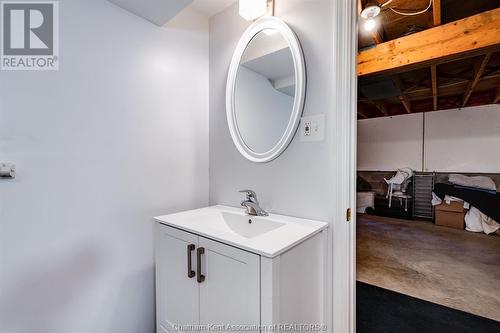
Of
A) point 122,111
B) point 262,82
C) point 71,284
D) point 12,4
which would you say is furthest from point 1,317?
point 262,82

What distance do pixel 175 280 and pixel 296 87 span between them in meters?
1.20

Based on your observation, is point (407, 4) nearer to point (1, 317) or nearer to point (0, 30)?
point (0, 30)

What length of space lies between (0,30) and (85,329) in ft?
4.84

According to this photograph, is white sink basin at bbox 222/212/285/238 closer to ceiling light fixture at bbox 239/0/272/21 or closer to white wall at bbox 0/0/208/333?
white wall at bbox 0/0/208/333

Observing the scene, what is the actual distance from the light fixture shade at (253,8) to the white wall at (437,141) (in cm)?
517

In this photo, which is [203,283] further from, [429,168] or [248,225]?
[429,168]

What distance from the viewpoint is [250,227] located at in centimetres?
127

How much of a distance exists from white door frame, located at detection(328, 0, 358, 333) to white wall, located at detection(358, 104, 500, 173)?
5.02 metres

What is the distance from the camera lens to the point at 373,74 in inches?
106

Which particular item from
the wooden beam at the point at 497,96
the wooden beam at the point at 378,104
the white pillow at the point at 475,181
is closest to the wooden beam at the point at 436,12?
the wooden beam at the point at 378,104

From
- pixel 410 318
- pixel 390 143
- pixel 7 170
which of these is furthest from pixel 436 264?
pixel 7 170

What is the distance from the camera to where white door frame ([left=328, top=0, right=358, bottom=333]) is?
1.07 meters

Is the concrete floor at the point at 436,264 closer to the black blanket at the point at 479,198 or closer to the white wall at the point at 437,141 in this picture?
the black blanket at the point at 479,198
